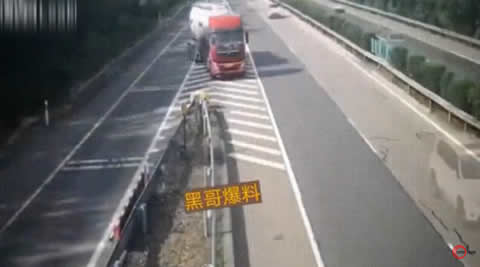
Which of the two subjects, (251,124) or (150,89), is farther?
(150,89)

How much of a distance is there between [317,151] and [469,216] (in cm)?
557

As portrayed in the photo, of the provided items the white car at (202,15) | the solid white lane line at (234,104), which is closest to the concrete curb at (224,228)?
the solid white lane line at (234,104)

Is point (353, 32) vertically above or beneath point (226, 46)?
above

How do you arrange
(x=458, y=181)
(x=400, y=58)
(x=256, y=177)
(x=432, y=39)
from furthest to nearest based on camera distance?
(x=432, y=39)
(x=400, y=58)
(x=256, y=177)
(x=458, y=181)

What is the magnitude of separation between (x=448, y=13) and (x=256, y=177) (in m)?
24.6

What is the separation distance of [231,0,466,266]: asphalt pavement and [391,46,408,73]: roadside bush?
339 cm

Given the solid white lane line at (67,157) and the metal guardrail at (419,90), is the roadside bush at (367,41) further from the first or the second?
the solid white lane line at (67,157)

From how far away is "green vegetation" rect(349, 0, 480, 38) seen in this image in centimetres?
3503

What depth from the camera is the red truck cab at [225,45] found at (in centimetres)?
2984

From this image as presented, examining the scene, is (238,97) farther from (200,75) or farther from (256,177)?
(256,177)

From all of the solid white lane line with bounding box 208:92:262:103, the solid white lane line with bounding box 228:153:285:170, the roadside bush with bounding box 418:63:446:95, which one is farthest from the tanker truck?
the solid white lane line with bounding box 228:153:285:170

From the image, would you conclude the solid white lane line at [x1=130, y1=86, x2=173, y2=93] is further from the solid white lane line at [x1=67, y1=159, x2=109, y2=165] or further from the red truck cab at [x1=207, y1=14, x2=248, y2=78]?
the solid white lane line at [x1=67, y1=159, x2=109, y2=165]

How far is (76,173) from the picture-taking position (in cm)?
1792

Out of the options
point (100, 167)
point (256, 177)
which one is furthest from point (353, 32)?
point (256, 177)
